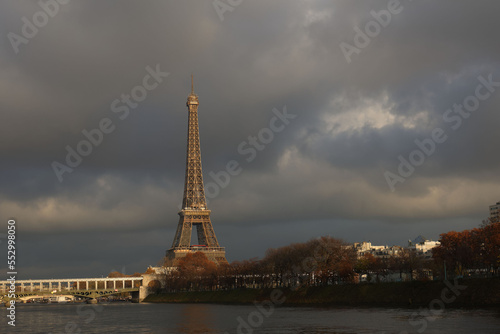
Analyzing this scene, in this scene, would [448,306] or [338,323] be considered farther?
[448,306]

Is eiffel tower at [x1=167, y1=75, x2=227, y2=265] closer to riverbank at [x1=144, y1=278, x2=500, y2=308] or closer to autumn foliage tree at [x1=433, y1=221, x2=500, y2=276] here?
riverbank at [x1=144, y1=278, x2=500, y2=308]

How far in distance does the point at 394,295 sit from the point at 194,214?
351 ft

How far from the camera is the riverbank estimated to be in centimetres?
7819

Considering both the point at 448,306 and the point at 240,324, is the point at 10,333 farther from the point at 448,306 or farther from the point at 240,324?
the point at 448,306

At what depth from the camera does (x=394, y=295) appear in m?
92.1

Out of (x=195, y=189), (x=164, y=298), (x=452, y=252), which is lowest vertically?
(x=164, y=298)

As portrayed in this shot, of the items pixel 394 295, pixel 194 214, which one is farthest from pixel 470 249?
pixel 194 214

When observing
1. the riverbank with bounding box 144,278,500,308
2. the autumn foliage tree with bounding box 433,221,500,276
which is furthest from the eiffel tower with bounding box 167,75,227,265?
the autumn foliage tree with bounding box 433,221,500,276

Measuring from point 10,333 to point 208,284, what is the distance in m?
95.9

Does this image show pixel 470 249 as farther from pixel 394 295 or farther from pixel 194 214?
pixel 194 214

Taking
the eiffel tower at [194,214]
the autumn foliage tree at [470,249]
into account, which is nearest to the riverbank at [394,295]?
the autumn foliage tree at [470,249]

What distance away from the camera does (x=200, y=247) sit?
7500 inches

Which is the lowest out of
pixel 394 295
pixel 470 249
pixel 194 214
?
pixel 394 295

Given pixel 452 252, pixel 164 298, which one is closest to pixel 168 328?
pixel 452 252
